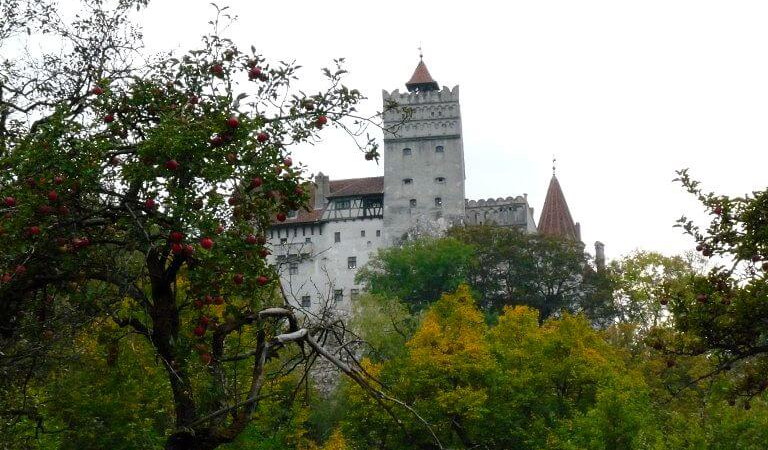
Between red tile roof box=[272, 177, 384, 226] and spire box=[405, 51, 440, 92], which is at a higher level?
spire box=[405, 51, 440, 92]

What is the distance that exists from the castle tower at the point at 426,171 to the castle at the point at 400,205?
6cm

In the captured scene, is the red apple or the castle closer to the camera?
the red apple

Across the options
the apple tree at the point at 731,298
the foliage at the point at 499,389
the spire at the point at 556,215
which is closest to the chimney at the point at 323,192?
the spire at the point at 556,215

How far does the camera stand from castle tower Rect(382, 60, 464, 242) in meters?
67.3

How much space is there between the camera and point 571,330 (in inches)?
1330

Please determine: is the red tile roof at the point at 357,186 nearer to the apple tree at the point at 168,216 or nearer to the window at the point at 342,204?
the window at the point at 342,204

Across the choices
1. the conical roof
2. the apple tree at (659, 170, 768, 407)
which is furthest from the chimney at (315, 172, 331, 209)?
the apple tree at (659, 170, 768, 407)

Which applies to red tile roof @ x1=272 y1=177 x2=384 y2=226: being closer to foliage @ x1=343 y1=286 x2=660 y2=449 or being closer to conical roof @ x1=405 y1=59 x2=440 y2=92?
conical roof @ x1=405 y1=59 x2=440 y2=92

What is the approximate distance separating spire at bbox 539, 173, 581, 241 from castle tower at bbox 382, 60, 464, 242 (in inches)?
482

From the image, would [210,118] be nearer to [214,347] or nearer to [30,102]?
[214,347]

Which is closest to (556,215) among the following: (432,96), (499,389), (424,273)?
(432,96)

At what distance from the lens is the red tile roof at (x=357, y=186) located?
2719 inches

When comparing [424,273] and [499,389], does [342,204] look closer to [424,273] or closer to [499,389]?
[424,273]

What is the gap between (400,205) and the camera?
67.5 m
